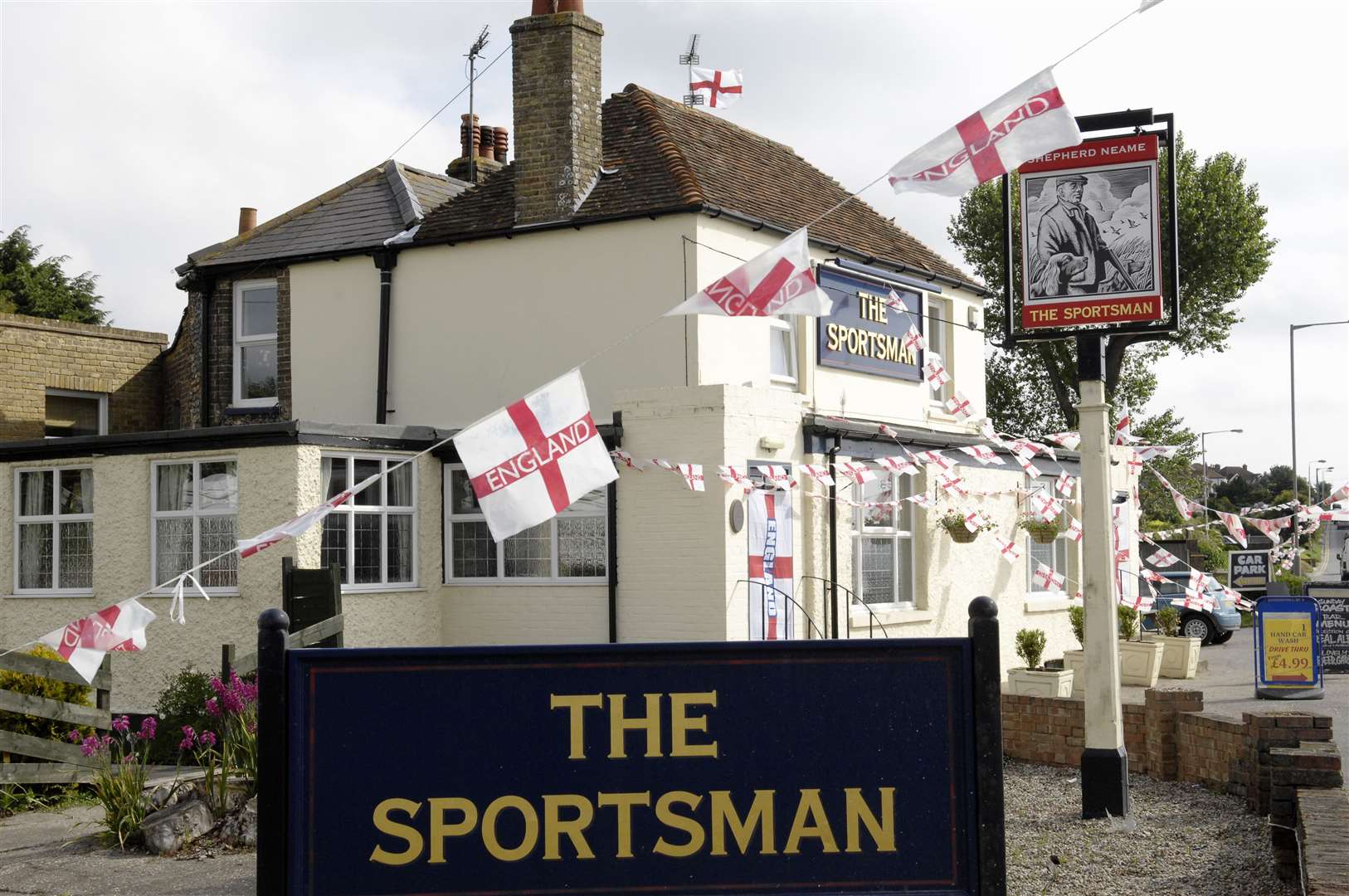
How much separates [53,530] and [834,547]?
923 centimetres

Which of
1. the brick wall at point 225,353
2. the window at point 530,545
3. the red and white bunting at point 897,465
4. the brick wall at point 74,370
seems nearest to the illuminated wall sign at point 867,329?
the red and white bunting at point 897,465

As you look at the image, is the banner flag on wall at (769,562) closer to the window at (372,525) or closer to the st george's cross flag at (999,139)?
the window at (372,525)

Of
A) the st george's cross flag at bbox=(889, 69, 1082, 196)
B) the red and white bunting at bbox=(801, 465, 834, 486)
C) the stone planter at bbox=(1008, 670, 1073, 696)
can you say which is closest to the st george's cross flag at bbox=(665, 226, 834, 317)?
the st george's cross flag at bbox=(889, 69, 1082, 196)

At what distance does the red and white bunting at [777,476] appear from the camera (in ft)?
50.6

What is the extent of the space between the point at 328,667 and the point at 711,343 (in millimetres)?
12506

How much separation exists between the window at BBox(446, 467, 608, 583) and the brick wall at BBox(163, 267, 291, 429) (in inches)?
169

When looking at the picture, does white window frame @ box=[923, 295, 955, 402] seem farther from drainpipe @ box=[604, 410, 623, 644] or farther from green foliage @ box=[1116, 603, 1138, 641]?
drainpipe @ box=[604, 410, 623, 644]

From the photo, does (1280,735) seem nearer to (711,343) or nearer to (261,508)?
(711,343)

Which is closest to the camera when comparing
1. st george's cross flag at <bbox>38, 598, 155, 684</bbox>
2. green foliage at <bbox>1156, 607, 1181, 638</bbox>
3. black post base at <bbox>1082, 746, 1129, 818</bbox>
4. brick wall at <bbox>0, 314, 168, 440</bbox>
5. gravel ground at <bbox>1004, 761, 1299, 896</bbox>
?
gravel ground at <bbox>1004, 761, 1299, 896</bbox>

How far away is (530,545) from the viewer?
1648 centimetres

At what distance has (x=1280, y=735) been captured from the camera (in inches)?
340

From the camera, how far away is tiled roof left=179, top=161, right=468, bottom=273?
1961cm

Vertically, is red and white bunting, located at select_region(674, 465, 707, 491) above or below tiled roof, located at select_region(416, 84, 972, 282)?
below

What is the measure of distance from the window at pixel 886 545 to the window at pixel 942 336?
2892mm
